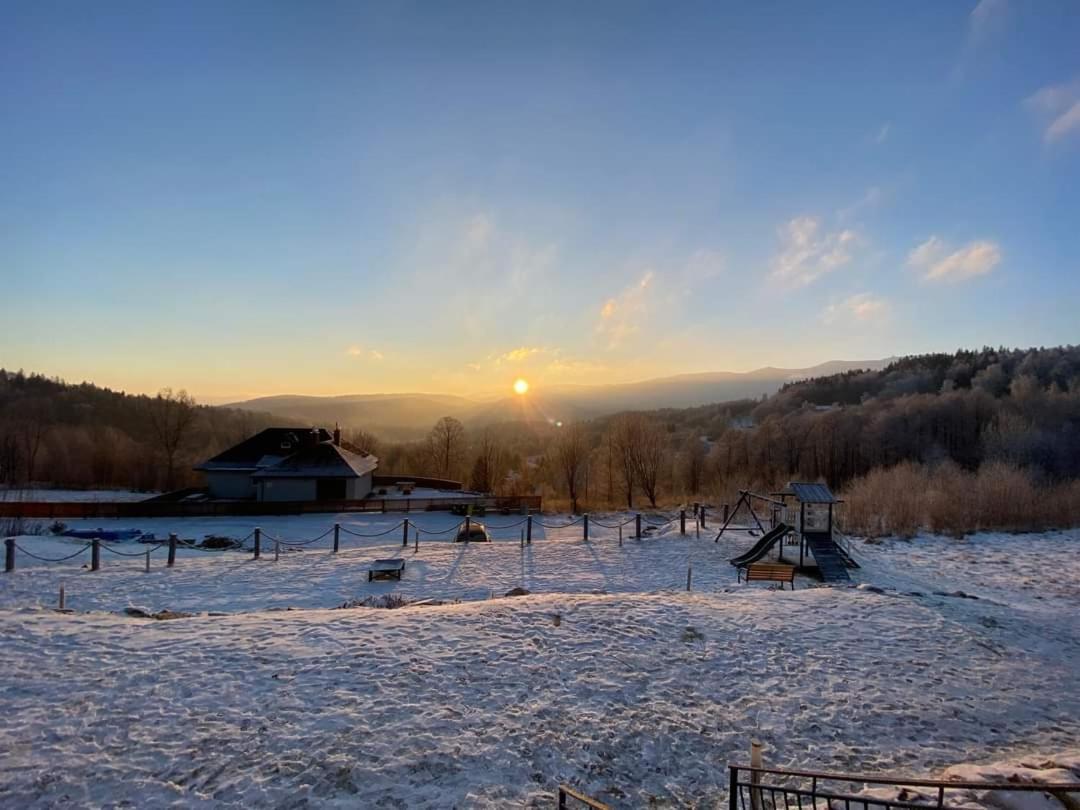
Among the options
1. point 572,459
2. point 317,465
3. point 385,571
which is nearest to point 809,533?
point 385,571

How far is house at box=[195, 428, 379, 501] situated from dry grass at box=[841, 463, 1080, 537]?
95.1 feet

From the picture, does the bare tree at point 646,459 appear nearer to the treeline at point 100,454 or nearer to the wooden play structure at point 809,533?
the wooden play structure at point 809,533

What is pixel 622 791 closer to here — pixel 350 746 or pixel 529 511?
pixel 350 746

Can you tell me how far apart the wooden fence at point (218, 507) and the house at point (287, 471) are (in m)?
2.99

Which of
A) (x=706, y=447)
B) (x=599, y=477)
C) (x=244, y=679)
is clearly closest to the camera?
(x=244, y=679)

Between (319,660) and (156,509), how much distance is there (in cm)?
2523

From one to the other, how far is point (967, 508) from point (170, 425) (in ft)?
206

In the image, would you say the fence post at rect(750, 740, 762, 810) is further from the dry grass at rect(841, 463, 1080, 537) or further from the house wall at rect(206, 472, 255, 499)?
the house wall at rect(206, 472, 255, 499)

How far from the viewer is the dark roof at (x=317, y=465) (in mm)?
34031

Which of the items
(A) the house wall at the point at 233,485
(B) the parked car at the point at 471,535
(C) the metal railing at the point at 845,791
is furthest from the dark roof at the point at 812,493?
(A) the house wall at the point at 233,485

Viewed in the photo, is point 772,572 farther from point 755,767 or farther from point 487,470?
point 487,470

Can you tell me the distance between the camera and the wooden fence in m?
26.8

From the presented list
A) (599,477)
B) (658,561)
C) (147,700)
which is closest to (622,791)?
(147,700)

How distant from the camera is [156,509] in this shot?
28750 millimetres
